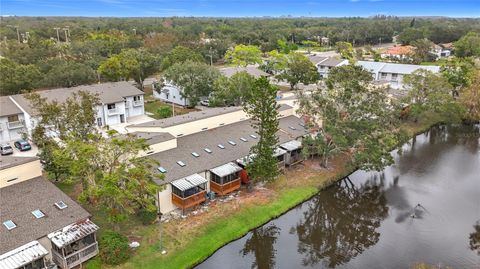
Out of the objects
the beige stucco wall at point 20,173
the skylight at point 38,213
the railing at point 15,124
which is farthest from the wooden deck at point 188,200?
the railing at point 15,124

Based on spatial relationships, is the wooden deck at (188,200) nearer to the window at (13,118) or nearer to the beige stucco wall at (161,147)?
the beige stucco wall at (161,147)

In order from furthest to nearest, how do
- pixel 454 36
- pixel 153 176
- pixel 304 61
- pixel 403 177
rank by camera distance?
pixel 454 36 < pixel 304 61 < pixel 403 177 < pixel 153 176

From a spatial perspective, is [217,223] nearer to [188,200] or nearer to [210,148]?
[188,200]

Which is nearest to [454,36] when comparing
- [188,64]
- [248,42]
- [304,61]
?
[248,42]

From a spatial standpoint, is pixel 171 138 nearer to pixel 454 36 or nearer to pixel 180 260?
pixel 180 260

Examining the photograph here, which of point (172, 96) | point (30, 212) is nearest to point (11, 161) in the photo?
point (30, 212)
